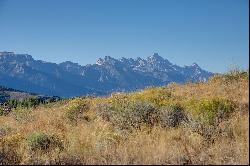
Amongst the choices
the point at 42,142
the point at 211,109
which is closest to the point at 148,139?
the point at 42,142

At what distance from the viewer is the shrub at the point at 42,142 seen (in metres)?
10.6

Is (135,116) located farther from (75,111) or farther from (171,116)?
(75,111)

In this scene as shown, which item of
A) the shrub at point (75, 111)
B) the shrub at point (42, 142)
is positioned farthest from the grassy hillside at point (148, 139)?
the shrub at point (75, 111)

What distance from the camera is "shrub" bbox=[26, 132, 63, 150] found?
1061 centimetres

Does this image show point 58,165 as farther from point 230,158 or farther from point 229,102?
point 229,102

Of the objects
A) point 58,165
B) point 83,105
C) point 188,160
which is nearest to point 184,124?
point 188,160

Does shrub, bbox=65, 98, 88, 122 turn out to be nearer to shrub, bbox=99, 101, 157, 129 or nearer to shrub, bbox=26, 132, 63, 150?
shrub, bbox=99, 101, 157, 129

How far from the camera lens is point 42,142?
10.8 meters

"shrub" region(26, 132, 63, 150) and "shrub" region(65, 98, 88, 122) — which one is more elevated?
"shrub" region(65, 98, 88, 122)

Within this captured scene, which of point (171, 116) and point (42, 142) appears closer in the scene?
point (42, 142)

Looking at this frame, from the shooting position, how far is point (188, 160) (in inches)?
348

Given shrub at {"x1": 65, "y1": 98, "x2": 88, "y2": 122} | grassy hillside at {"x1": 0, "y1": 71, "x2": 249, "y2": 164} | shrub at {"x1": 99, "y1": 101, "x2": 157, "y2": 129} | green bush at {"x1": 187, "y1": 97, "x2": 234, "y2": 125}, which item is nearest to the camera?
grassy hillside at {"x1": 0, "y1": 71, "x2": 249, "y2": 164}

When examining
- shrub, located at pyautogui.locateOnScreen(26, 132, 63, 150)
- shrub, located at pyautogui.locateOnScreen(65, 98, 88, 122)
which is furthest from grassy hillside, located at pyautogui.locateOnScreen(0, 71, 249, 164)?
shrub, located at pyautogui.locateOnScreen(65, 98, 88, 122)

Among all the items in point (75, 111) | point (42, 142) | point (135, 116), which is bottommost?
point (42, 142)
